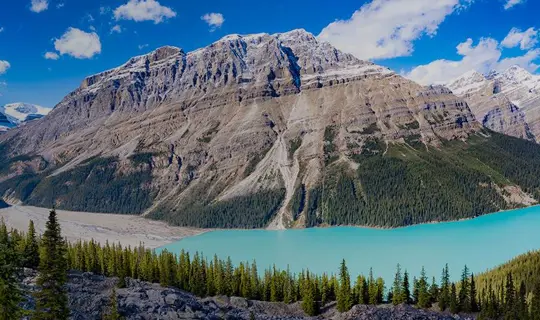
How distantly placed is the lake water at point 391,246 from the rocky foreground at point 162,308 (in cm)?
4521

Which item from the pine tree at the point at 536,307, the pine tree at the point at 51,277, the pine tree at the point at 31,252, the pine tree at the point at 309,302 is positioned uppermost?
the pine tree at the point at 51,277

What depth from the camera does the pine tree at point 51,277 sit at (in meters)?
28.0

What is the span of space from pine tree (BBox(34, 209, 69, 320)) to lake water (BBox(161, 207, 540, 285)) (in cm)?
9200

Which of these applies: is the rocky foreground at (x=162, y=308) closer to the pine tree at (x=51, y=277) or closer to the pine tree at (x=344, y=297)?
the pine tree at (x=344, y=297)

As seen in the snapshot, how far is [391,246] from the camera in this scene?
150875mm

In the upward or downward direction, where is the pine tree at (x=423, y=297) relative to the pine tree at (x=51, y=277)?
downward

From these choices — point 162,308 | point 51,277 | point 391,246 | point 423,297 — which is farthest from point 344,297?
point 391,246

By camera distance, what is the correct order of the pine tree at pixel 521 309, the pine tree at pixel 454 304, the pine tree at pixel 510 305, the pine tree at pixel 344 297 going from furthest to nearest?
the pine tree at pixel 344 297, the pine tree at pixel 454 304, the pine tree at pixel 510 305, the pine tree at pixel 521 309

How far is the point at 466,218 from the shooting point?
198m

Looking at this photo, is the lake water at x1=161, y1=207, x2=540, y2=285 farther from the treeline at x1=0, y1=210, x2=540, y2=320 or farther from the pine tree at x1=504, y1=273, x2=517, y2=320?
the pine tree at x1=504, y1=273, x2=517, y2=320

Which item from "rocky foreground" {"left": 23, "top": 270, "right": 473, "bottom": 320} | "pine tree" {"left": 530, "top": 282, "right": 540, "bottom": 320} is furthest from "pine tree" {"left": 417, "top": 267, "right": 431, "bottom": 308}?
"pine tree" {"left": 530, "top": 282, "right": 540, "bottom": 320}

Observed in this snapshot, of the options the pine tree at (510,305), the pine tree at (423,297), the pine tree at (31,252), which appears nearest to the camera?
the pine tree at (510,305)

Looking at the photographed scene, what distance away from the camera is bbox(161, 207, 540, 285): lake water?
410 ft

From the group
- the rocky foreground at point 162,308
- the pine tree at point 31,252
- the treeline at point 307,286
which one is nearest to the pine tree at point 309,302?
the treeline at point 307,286
